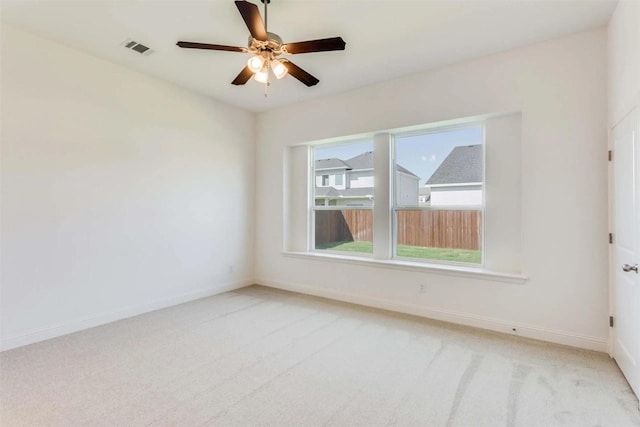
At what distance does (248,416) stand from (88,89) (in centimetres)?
357

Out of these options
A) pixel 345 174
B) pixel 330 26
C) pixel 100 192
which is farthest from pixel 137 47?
pixel 345 174

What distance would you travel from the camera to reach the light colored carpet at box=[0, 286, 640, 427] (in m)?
1.89

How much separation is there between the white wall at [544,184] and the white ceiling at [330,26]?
25 cm

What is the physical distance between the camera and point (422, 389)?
2.16m

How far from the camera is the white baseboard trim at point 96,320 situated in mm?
2830

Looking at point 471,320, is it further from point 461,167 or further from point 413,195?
point 461,167

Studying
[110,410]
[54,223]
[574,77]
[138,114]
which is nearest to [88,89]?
[138,114]

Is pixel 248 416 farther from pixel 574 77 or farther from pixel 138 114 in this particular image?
pixel 574 77

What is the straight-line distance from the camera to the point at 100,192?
133 inches

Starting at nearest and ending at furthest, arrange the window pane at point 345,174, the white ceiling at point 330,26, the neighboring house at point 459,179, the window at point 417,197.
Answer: the white ceiling at point 330,26 < the window at point 417,197 < the neighboring house at point 459,179 < the window pane at point 345,174

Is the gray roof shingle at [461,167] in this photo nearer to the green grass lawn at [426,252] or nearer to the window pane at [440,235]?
the window pane at [440,235]

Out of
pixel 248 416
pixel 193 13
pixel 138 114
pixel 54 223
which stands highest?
pixel 193 13

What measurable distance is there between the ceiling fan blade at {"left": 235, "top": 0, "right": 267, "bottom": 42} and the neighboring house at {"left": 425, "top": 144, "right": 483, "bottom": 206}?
2572mm

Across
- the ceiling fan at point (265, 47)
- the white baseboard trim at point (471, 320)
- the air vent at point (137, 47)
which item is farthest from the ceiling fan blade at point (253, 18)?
the white baseboard trim at point (471, 320)
